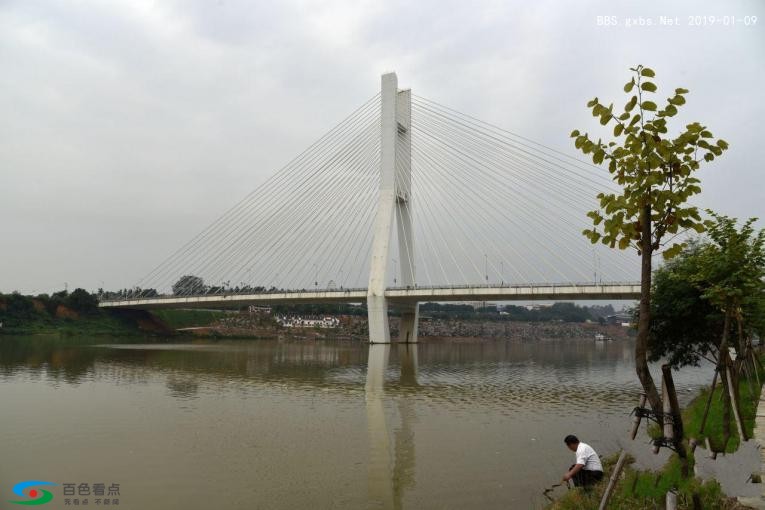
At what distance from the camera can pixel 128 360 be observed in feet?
90.8

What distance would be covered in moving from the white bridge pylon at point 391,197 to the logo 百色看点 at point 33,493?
107 feet

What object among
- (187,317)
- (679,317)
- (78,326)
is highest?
(679,317)

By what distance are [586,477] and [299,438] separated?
5330 millimetres

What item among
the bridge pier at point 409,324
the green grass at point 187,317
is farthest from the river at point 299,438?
the green grass at point 187,317

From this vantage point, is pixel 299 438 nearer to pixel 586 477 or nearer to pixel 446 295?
pixel 586 477

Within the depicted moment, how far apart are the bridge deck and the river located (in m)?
21.3

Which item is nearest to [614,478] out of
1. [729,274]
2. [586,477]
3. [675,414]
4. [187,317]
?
[675,414]

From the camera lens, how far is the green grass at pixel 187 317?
65.8 meters

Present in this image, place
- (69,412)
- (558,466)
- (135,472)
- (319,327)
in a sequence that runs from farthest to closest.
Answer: (319,327)
(69,412)
(558,466)
(135,472)

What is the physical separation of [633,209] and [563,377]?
21319 millimetres

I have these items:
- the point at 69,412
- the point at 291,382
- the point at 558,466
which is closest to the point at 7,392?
the point at 69,412

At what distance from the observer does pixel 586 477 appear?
6793 millimetres

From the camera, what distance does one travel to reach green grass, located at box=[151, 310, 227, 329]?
2589 inches

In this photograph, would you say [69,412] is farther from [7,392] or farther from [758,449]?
[758,449]
